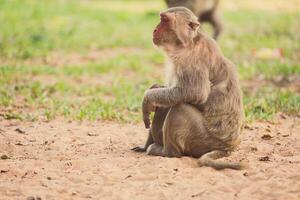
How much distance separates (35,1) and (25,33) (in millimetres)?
4960

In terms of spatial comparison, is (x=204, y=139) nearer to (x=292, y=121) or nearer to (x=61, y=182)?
(x=61, y=182)

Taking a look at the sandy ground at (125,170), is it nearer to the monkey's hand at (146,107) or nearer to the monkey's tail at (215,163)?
the monkey's tail at (215,163)

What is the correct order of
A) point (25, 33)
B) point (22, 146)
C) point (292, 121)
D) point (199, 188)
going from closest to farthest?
point (199, 188) < point (22, 146) < point (292, 121) < point (25, 33)

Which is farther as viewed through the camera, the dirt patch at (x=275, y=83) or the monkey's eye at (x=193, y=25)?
the dirt patch at (x=275, y=83)

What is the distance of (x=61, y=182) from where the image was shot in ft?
17.6

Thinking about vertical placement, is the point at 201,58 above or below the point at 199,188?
above

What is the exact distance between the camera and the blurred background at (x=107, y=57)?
8.77m

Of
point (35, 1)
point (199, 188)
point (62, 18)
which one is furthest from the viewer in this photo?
point (35, 1)

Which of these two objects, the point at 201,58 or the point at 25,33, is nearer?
the point at 201,58

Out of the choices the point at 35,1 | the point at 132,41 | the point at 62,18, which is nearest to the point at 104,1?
the point at 35,1

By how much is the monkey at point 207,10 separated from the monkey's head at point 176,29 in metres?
5.78

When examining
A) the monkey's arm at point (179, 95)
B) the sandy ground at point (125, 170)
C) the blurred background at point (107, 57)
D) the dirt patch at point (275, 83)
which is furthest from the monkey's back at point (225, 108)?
the dirt patch at point (275, 83)

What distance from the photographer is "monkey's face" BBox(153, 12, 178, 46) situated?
5891mm

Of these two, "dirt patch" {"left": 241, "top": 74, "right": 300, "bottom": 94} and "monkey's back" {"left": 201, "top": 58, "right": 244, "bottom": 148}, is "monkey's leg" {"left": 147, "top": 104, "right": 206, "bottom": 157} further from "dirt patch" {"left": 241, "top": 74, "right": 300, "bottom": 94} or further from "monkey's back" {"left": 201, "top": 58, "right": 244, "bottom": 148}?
→ "dirt patch" {"left": 241, "top": 74, "right": 300, "bottom": 94}
